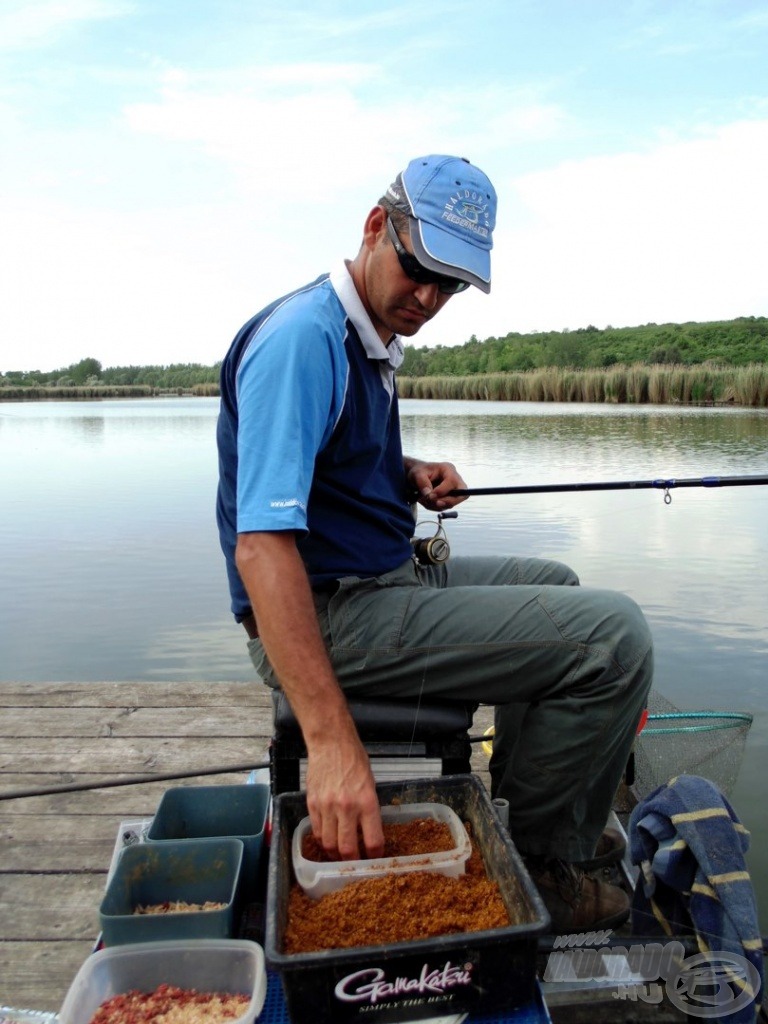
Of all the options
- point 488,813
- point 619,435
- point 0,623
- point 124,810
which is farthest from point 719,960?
point 619,435

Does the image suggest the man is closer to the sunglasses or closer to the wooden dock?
the sunglasses

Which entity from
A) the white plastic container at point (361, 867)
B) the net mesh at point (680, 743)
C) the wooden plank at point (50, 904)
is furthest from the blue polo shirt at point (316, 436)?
the net mesh at point (680, 743)

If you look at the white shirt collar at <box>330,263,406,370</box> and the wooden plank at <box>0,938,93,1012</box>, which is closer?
the wooden plank at <box>0,938,93,1012</box>

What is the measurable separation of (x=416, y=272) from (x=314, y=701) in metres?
1.03

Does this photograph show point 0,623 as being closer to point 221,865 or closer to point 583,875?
point 221,865

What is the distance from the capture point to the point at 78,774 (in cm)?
312

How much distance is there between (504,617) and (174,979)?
1035mm

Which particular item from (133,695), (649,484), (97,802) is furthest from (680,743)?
(133,695)

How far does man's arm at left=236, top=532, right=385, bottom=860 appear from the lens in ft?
5.41

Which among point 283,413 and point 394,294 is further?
point 394,294
